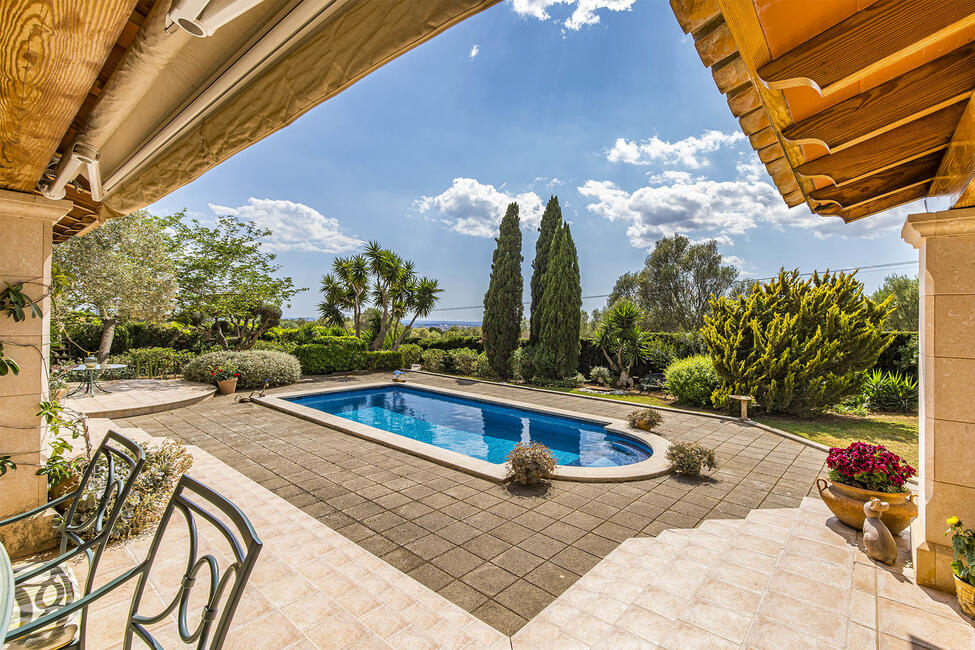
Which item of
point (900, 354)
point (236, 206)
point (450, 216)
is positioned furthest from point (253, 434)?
point (450, 216)

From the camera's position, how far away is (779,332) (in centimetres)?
836

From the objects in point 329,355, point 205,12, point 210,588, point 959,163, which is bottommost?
point 329,355

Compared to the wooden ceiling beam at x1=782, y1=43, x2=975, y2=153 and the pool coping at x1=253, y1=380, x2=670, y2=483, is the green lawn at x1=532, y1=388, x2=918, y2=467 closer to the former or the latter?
the pool coping at x1=253, y1=380, x2=670, y2=483

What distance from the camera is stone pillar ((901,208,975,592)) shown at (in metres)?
2.39

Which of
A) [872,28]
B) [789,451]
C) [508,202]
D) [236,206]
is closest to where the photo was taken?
[872,28]

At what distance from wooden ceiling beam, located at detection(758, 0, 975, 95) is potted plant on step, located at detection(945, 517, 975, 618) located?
8.71 feet

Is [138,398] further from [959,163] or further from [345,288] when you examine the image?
[959,163]

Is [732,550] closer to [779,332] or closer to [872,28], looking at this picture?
[872,28]

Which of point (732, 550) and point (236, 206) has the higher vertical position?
point (236, 206)

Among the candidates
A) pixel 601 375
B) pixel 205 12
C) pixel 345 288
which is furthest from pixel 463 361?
pixel 205 12

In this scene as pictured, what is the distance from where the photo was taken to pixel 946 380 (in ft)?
Result: 8.02

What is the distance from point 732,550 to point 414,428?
6.98 m

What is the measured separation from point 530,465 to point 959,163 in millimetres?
4146

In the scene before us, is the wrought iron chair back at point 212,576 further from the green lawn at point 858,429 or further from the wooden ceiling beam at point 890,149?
the green lawn at point 858,429
